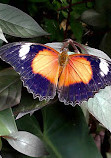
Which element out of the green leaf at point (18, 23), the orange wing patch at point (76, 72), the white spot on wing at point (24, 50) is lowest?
the orange wing patch at point (76, 72)

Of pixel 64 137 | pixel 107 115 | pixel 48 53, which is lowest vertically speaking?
pixel 64 137

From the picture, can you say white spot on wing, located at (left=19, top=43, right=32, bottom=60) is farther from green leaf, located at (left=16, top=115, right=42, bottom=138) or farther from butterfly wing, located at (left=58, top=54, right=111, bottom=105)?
green leaf, located at (left=16, top=115, right=42, bottom=138)

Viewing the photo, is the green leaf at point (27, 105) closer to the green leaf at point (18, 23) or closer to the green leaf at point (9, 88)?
the green leaf at point (9, 88)

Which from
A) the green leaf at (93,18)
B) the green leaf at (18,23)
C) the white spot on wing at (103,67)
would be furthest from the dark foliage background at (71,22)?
the white spot on wing at (103,67)

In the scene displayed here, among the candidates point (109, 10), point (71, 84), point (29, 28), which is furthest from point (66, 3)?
point (71, 84)

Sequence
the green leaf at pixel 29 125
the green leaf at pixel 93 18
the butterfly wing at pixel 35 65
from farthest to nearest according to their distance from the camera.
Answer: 1. the green leaf at pixel 93 18
2. the green leaf at pixel 29 125
3. the butterfly wing at pixel 35 65

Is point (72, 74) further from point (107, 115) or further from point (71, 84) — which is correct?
point (107, 115)

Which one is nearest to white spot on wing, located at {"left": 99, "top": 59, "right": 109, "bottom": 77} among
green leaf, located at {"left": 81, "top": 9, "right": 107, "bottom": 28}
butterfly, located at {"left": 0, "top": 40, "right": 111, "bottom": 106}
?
butterfly, located at {"left": 0, "top": 40, "right": 111, "bottom": 106}

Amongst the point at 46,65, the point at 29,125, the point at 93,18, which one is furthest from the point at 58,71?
the point at 93,18
